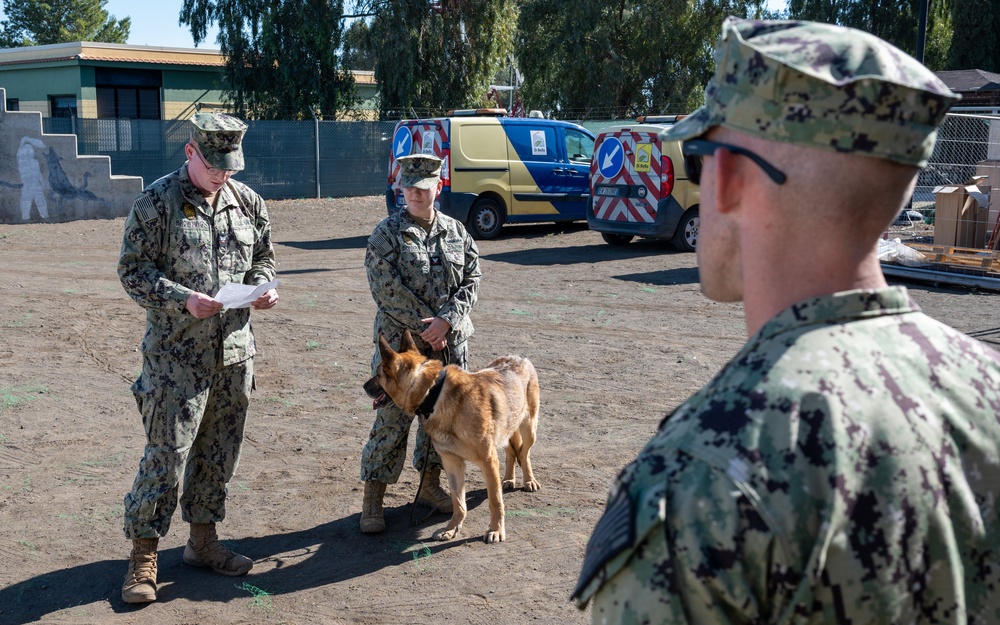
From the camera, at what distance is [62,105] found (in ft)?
107

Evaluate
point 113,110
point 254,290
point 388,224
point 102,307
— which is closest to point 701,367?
point 388,224

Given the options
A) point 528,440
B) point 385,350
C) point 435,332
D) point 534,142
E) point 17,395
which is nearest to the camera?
point 385,350

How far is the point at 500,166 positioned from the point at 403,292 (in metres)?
11.5

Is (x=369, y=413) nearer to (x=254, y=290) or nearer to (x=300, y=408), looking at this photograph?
(x=300, y=408)

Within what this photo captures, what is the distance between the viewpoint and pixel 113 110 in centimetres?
3275

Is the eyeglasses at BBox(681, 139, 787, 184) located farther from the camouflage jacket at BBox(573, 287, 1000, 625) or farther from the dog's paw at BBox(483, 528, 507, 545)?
the dog's paw at BBox(483, 528, 507, 545)

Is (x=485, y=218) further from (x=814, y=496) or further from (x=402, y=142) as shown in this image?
(x=814, y=496)

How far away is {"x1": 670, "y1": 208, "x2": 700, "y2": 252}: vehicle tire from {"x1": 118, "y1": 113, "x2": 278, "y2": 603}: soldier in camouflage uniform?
11.3m

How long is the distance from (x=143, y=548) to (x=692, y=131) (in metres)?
3.92

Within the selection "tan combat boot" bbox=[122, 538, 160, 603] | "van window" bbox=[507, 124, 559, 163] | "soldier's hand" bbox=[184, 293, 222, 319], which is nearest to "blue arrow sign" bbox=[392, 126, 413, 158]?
"van window" bbox=[507, 124, 559, 163]

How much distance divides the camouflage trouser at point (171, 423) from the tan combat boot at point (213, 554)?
27 cm

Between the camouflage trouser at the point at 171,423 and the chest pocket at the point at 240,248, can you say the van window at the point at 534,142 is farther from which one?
the camouflage trouser at the point at 171,423

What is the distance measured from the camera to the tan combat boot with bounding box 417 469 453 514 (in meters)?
5.54

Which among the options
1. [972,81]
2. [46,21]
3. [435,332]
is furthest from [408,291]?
[46,21]
